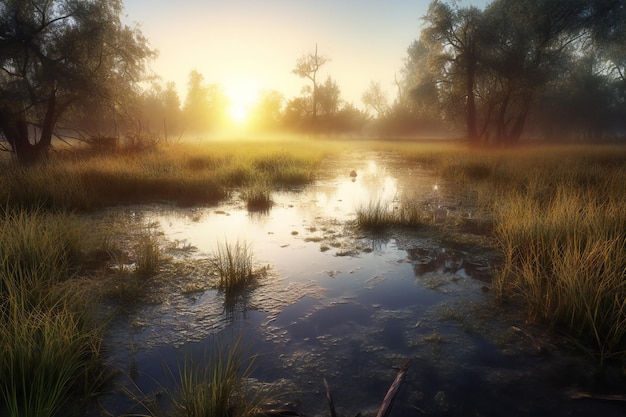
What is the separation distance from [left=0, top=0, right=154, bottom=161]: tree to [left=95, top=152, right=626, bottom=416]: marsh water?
37.6ft

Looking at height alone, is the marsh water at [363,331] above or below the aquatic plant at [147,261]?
below

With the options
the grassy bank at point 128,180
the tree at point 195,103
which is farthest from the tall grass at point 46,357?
the tree at point 195,103

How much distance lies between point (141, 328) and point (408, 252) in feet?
13.8

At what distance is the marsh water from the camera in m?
2.61

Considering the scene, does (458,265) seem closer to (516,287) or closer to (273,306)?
(516,287)

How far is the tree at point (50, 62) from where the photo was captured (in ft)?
42.8

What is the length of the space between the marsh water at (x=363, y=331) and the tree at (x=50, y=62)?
11.4 metres

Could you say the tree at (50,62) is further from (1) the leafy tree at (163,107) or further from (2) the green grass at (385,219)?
(1) the leafy tree at (163,107)

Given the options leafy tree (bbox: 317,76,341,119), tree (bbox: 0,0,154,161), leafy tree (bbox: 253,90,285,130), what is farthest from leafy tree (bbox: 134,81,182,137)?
tree (bbox: 0,0,154,161)

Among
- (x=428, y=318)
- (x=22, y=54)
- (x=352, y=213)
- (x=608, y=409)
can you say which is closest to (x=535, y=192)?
(x=352, y=213)

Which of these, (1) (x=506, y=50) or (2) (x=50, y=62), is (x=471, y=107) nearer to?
(1) (x=506, y=50)

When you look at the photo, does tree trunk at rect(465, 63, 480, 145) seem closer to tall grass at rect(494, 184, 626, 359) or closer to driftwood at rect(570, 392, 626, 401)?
tall grass at rect(494, 184, 626, 359)

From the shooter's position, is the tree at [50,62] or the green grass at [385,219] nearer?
the green grass at [385,219]

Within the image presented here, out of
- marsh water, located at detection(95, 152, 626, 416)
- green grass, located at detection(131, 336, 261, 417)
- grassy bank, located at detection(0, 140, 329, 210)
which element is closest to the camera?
green grass, located at detection(131, 336, 261, 417)
